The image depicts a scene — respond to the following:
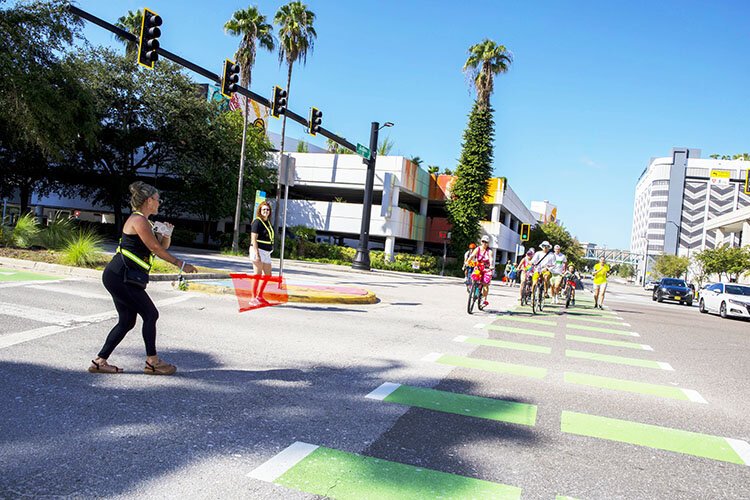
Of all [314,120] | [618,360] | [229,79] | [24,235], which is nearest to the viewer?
[618,360]

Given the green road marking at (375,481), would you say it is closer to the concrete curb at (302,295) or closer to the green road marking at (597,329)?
the concrete curb at (302,295)

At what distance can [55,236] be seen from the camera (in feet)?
53.0

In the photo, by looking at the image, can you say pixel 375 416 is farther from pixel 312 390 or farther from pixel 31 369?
pixel 31 369

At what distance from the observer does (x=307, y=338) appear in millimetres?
7793

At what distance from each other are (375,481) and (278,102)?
16.4 m

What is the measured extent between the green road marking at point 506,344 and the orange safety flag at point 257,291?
3936mm

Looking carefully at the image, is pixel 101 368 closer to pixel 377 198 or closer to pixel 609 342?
pixel 609 342

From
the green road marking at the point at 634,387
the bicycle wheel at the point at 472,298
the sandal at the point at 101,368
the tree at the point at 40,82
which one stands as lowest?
the sandal at the point at 101,368

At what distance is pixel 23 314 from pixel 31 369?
304cm

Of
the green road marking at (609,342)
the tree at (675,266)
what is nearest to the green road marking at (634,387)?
the green road marking at (609,342)

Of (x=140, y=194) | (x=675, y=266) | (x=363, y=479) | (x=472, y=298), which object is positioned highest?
(x=675, y=266)

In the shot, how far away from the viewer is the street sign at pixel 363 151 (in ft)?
83.1

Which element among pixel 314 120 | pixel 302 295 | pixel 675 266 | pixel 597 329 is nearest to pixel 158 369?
pixel 302 295

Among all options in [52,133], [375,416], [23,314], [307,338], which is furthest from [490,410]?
[52,133]
